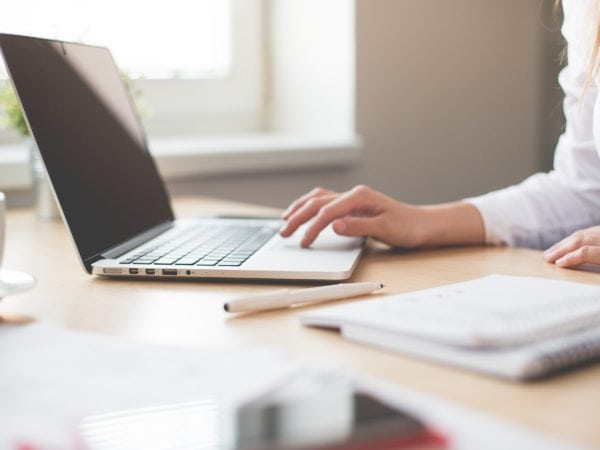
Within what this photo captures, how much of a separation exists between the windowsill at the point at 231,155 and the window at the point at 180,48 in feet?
0.26

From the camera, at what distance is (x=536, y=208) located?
3.75 ft

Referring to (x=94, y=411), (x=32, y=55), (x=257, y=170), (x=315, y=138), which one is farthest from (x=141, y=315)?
(x=315, y=138)

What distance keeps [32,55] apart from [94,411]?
1.91 feet

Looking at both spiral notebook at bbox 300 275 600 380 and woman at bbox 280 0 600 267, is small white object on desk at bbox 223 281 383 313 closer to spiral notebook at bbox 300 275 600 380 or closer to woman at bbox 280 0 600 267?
spiral notebook at bbox 300 275 600 380

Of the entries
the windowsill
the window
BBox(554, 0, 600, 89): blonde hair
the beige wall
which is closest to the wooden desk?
BBox(554, 0, 600, 89): blonde hair

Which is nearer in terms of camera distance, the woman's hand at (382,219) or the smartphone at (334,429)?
the smartphone at (334,429)

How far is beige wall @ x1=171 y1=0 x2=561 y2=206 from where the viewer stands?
1890mm

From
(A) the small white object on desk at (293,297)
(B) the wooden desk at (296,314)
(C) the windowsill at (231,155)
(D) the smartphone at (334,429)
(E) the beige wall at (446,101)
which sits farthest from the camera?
(E) the beige wall at (446,101)

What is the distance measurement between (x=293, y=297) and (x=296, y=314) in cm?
2

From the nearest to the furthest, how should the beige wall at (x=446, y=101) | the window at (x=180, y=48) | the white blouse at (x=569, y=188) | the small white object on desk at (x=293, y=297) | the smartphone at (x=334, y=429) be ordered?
the smartphone at (x=334, y=429), the small white object on desk at (x=293, y=297), the white blouse at (x=569, y=188), the window at (x=180, y=48), the beige wall at (x=446, y=101)

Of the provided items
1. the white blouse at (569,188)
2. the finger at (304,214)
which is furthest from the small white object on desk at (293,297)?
the white blouse at (569,188)

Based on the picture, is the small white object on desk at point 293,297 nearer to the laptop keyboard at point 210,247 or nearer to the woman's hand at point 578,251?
the laptop keyboard at point 210,247

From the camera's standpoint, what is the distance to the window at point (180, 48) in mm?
1744

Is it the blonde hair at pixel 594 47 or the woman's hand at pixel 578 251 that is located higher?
the blonde hair at pixel 594 47
